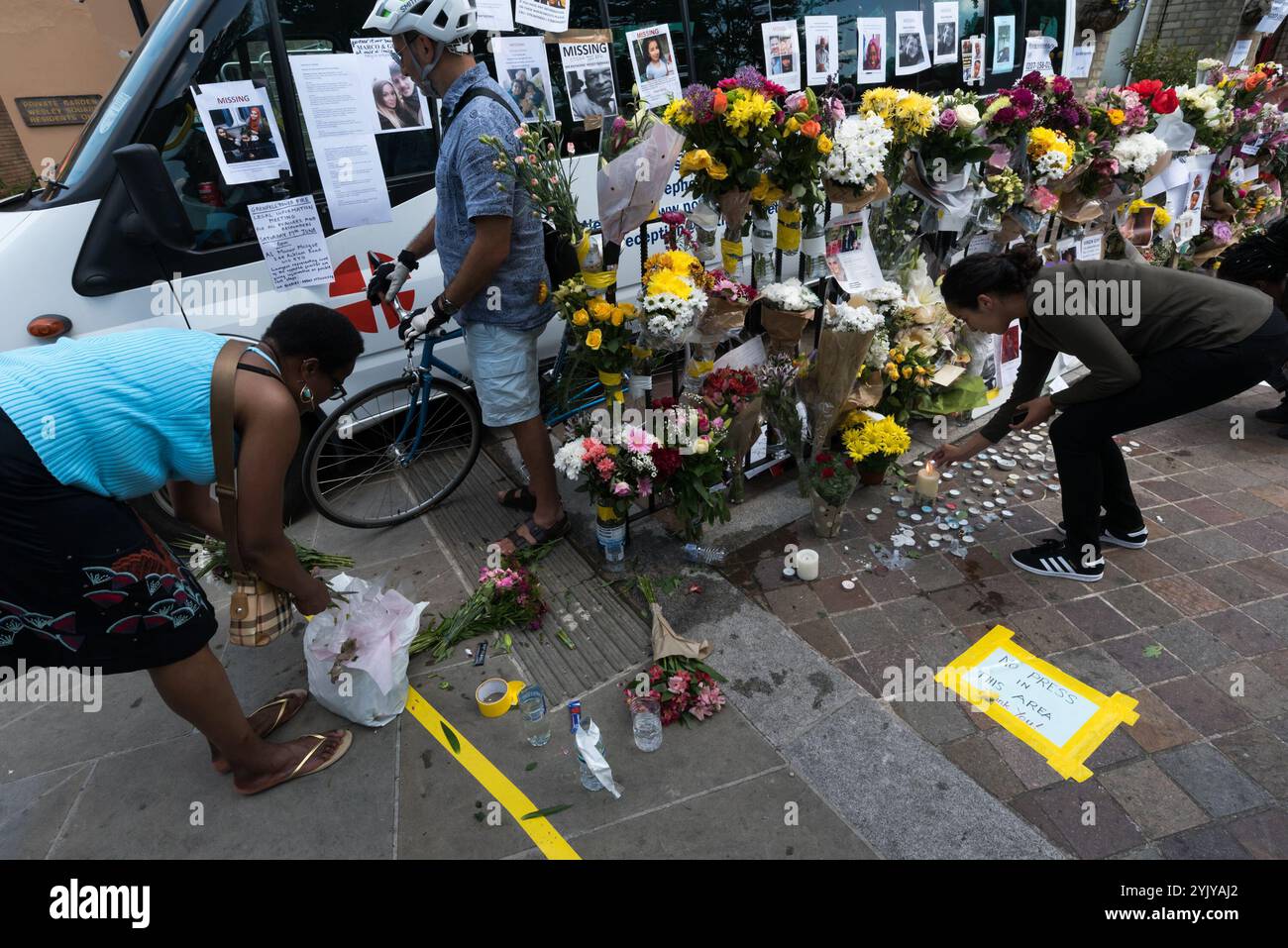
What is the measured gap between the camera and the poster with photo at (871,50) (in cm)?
479

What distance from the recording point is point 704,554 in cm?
324

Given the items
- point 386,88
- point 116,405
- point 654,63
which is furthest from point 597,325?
point 654,63

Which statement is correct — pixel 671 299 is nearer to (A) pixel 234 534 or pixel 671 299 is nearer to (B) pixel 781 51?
(A) pixel 234 534

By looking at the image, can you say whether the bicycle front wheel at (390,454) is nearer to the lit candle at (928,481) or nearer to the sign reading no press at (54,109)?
the lit candle at (928,481)

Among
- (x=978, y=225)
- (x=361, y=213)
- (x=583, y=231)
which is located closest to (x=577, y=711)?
(x=583, y=231)

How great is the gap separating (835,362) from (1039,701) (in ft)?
5.56

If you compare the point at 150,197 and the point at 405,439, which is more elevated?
the point at 150,197

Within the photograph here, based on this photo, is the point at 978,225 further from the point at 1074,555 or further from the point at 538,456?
the point at 538,456

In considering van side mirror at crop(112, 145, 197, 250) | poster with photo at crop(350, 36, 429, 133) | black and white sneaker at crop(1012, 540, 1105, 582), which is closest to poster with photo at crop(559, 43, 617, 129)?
poster with photo at crop(350, 36, 429, 133)

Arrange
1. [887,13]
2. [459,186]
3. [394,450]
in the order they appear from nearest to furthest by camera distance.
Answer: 1. [459,186]
2. [394,450]
3. [887,13]

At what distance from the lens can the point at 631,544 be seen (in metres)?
3.40

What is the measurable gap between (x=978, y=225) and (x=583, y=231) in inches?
107

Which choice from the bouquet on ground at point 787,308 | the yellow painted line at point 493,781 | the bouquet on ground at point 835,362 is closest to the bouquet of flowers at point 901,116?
the bouquet on ground at point 835,362

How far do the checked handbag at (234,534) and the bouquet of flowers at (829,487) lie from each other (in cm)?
234
